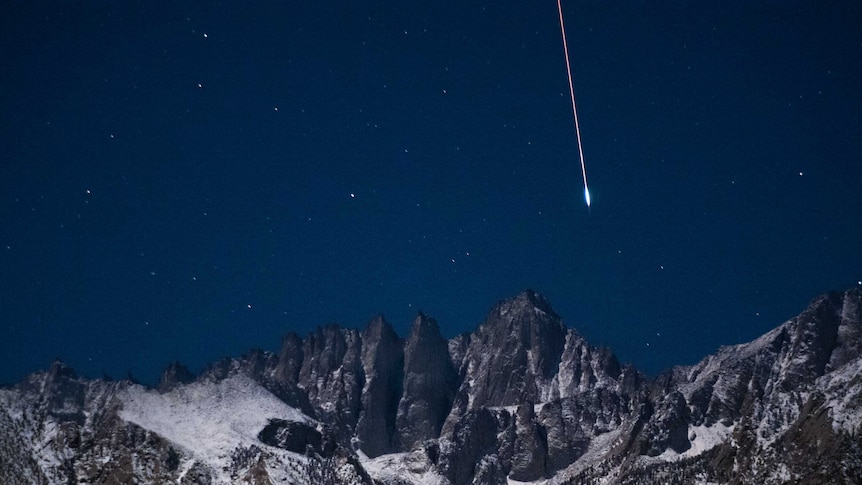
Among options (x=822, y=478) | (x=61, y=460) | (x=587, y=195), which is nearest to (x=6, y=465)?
(x=61, y=460)

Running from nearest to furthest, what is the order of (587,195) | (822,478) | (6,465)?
(587,195), (6,465), (822,478)

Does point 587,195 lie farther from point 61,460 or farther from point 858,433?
point 61,460

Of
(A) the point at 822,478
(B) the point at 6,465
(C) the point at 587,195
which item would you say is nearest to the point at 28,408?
(B) the point at 6,465

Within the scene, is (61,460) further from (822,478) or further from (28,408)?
(822,478)

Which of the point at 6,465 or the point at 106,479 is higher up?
the point at 106,479

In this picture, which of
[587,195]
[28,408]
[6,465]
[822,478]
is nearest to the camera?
[587,195]

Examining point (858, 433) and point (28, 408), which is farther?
point (858, 433)

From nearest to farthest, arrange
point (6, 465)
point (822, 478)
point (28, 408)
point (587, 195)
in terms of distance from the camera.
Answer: point (587, 195)
point (6, 465)
point (28, 408)
point (822, 478)

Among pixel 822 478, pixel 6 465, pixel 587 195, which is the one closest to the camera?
pixel 587 195

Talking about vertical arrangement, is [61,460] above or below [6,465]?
above
